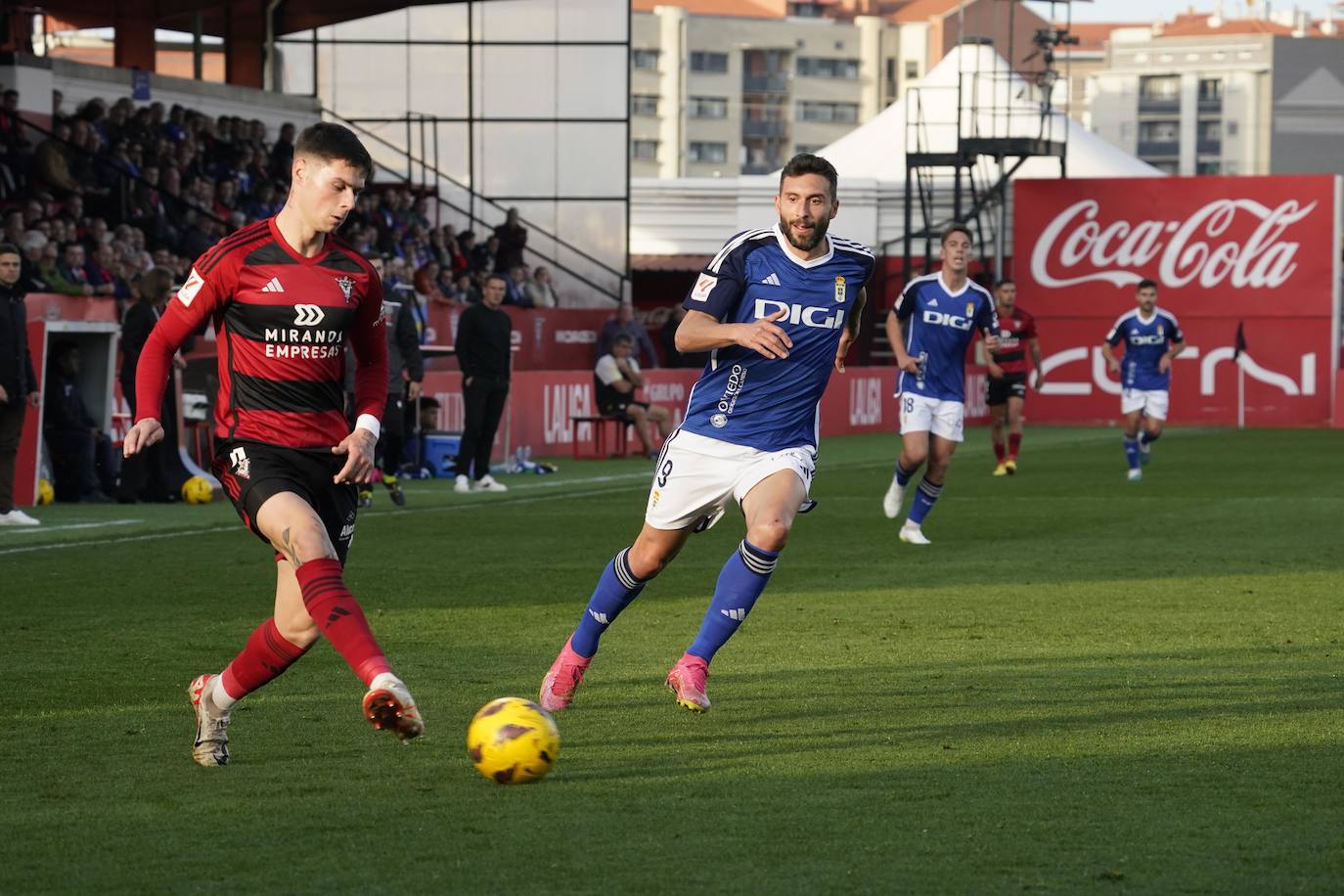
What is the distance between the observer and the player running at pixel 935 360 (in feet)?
49.5

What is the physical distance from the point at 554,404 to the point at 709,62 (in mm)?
112007

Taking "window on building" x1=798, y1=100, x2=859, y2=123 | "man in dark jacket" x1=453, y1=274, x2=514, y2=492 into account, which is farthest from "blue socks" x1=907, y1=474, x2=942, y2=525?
"window on building" x1=798, y1=100, x2=859, y2=123

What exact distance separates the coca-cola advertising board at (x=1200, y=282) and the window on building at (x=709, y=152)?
9922 centimetres

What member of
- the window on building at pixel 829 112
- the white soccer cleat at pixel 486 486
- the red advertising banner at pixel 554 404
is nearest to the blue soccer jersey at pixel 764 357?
the white soccer cleat at pixel 486 486

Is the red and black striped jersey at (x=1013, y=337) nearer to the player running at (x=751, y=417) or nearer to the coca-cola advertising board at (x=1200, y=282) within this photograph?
the coca-cola advertising board at (x=1200, y=282)

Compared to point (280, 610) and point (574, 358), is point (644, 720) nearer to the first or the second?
point (280, 610)

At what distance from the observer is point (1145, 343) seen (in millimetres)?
24094

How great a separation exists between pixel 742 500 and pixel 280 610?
2.02m

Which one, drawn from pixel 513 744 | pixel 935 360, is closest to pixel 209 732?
pixel 513 744

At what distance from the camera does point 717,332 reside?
7.48 m

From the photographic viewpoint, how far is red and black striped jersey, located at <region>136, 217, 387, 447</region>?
647cm

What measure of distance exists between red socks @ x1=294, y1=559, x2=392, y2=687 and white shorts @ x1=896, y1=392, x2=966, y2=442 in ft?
30.8

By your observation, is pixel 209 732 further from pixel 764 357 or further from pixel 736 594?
pixel 764 357

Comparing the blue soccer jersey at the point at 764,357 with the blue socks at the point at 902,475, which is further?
the blue socks at the point at 902,475
